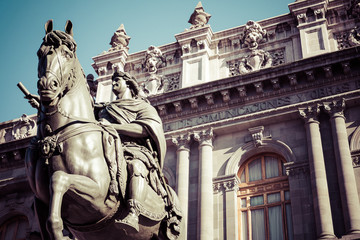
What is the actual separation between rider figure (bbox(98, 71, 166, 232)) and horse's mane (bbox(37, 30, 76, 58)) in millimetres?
1160

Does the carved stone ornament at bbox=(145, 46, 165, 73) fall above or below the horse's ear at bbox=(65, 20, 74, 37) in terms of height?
above

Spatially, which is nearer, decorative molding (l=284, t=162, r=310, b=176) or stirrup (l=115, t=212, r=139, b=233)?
stirrup (l=115, t=212, r=139, b=233)

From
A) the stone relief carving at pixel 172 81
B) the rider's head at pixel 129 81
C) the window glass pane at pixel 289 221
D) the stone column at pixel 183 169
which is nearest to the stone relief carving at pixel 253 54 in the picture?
the stone relief carving at pixel 172 81

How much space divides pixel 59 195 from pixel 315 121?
13145mm

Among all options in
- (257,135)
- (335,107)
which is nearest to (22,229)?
(257,135)

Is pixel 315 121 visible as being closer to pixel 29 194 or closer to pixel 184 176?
pixel 184 176

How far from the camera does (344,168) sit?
1516 centimetres

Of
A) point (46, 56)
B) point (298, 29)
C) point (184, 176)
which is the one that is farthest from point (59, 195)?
point (298, 29)

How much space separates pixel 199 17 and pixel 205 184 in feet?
28.1

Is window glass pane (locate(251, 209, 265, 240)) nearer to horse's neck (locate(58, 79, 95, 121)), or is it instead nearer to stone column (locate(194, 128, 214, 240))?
stone column (locate(194, 128, 214, 240))

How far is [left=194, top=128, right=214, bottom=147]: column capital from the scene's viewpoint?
18.1 meters

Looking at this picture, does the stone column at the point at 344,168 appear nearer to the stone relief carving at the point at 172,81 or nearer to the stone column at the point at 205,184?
the stone column at the point at 205,184

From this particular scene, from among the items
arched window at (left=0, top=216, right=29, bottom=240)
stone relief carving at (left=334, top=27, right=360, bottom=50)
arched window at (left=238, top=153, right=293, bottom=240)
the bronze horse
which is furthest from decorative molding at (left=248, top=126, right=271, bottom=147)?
the bronze horse

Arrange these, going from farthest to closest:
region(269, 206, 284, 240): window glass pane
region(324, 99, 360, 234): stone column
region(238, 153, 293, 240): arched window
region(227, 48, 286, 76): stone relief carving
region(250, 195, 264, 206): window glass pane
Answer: region(227, 48, 286, 76): stone relief carving < region(250, 195, 264, 206): window glass pane < region(238, 153, 293, 240): arched window < region(269, 206, 284, 240): window glass pane < region(324, 99, 360, 234): stone column
